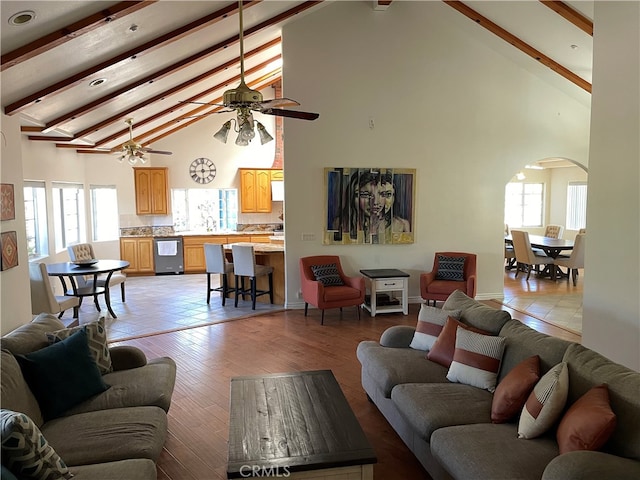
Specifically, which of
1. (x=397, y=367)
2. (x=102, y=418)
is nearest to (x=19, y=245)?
(x=102, y=418)

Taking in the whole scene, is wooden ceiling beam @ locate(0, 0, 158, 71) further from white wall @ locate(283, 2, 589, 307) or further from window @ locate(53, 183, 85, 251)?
window @ locate(53, 183, 85, 251)

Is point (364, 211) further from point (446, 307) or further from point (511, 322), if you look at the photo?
point (511, 322)

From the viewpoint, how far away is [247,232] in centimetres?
1092

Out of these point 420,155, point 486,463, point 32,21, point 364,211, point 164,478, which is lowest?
point 164,478

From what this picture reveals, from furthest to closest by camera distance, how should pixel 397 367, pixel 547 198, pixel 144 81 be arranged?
1. pixel 547 198
2. pixel 144 81
3. pixel 397 367

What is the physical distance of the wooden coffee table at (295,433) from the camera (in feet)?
7.47

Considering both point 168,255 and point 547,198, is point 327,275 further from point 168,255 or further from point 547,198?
point 547,198

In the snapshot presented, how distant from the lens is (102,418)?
2.66m

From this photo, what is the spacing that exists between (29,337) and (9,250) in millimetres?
1966

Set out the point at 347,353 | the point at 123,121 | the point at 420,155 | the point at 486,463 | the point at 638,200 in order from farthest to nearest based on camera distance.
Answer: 1. the point at 123,121
2. the point at 420,155
3. the point at 347,353
4. the point at 638,200
5. the point at 486,463

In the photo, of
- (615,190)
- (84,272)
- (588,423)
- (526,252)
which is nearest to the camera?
(588,423)

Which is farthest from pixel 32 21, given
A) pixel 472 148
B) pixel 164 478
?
pixel 472 148

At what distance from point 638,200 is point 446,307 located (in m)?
1.86

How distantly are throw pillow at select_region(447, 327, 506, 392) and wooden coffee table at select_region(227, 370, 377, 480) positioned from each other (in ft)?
2.86
